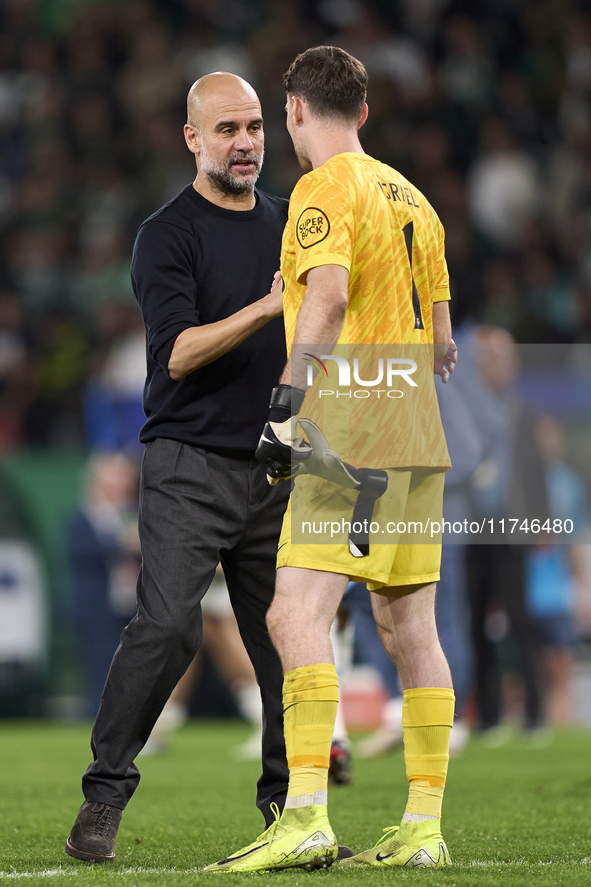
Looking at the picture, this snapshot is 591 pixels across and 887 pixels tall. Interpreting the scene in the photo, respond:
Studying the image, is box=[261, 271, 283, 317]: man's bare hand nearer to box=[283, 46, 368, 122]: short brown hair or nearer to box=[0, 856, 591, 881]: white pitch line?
box=[283, 46, 368, 122]: short brown hair

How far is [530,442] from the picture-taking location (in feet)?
29.1

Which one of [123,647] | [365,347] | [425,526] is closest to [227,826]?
[123,647]

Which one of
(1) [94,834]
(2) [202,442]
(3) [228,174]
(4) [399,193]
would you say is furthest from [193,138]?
(1) [94,834]

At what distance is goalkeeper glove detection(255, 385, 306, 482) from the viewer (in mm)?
3207

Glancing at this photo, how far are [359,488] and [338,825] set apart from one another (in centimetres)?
162

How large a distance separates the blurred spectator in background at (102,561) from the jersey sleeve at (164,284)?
584 cm

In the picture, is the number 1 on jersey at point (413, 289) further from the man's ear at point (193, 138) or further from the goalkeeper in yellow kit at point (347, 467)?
the man's ear at point (193, 138)

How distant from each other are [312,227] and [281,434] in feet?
1.79

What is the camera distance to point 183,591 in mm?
3648

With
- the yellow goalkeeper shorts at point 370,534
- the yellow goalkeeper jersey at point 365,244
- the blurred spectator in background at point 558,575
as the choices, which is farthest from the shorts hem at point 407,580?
Answer: the blurred spectator in background at point 558,575

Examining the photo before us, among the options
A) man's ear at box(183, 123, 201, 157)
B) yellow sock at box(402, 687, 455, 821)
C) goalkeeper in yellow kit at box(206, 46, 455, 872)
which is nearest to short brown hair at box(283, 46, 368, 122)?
goalkeeper in yellow kit at box(206, 46, 455, 872)

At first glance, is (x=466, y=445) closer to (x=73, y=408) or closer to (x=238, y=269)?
(x=238, y=269)

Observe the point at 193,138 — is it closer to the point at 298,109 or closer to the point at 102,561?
the point at 298,109

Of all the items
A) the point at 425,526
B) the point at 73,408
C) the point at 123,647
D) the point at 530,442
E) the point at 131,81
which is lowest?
the point at 123,647
